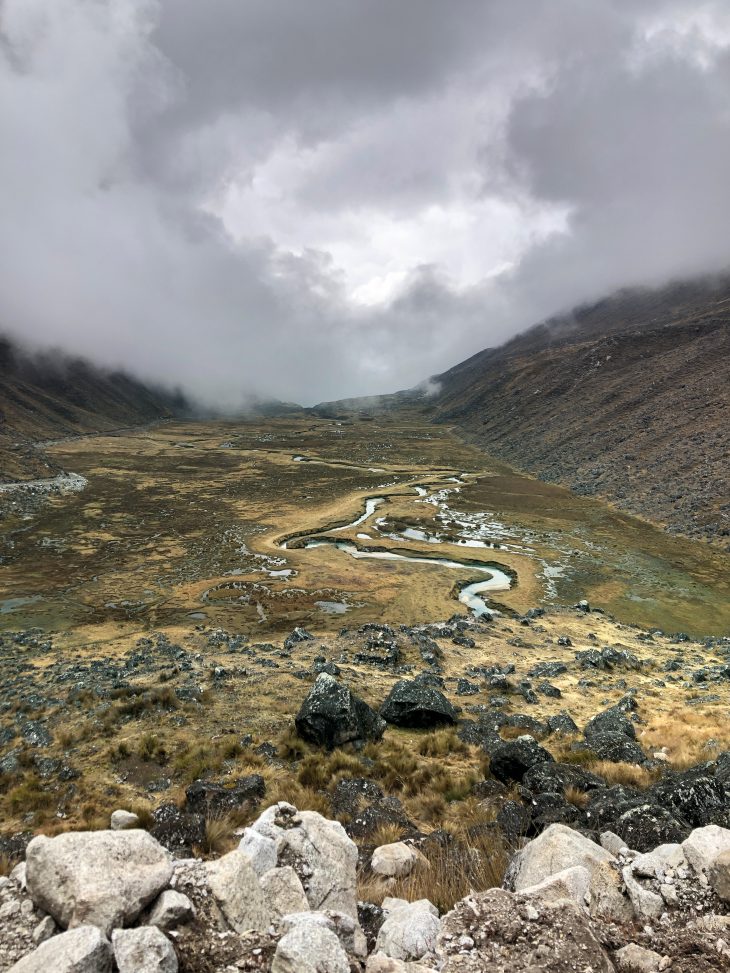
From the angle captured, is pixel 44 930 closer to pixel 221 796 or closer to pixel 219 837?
pixel 219 837

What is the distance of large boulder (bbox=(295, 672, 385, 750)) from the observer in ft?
50.1

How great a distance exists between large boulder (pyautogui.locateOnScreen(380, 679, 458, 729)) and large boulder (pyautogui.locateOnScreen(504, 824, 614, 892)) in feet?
31.7

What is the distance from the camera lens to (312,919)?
5273 millimetres

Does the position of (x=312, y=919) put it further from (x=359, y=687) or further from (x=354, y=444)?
(x=354, y=444)

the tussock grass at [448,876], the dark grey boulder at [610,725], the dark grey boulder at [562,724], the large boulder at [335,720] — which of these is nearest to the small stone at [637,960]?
the tussock grass at [448,876]

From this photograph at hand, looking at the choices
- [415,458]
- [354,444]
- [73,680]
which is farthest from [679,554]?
[354,444]

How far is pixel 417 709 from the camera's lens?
17.2 metres

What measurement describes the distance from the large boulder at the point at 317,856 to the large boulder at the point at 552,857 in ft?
7.99

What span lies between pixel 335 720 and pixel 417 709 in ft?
11.0

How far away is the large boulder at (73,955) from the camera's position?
446 centimetres

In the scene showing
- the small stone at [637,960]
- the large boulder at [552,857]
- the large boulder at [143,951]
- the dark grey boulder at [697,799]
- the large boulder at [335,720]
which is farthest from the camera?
the large boulder at [335,720]

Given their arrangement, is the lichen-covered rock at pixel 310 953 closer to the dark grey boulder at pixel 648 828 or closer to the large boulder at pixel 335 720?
the dark grey boulder at pixel 648 828

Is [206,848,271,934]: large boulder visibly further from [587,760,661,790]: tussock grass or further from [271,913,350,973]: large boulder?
[587,760,661,790]: tussock grass

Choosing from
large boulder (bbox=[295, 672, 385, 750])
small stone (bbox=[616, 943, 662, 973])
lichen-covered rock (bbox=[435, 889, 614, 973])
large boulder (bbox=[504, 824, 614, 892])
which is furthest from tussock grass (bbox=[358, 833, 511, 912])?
large boulder (bbox=[295, 672, 385, 750])
